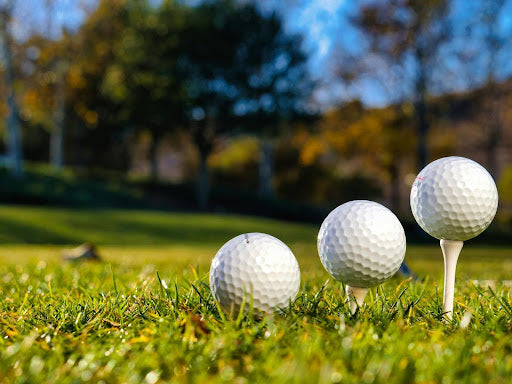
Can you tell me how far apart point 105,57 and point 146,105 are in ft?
21.6

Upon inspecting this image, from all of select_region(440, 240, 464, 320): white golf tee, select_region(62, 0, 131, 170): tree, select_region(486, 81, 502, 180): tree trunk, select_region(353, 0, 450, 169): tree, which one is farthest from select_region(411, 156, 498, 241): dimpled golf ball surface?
select_region(62, 0, 131, 170): tree

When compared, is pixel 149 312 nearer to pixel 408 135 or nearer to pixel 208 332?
pixel 208 332

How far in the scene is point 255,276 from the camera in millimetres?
1969

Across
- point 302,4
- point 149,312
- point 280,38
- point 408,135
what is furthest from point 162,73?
point 149,312

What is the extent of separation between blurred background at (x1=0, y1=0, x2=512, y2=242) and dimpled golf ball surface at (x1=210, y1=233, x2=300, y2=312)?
17.6 metres

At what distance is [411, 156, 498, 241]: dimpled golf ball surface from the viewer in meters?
2.03

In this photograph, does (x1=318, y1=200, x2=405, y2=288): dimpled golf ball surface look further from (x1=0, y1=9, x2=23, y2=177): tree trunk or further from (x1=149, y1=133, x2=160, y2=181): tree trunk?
(x1=149, y1=133, x2=160, y2=181): tree trunk

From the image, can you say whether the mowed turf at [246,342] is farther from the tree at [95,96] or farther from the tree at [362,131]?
the tree at [95,96]

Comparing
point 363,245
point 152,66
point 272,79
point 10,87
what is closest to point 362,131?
point 272,79

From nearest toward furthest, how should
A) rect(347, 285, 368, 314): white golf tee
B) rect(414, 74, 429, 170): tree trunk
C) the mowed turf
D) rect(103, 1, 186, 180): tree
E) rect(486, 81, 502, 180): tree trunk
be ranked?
the mowed turf < rect(347, 285, 368, 314): white golf tee < rect(414, 74, 429, 170): tree trunk < rect(486, 81, 502, 180): tree trunk < rect(103, 1, 186, 180): tree

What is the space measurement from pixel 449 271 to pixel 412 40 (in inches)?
726

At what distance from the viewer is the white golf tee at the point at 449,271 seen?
2.05 m

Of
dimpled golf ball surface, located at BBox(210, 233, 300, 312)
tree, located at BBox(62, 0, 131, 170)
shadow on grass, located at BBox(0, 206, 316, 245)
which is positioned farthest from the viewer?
tree, located at BBox(62, 0, 131, 170)

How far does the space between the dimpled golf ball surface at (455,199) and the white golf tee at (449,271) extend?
0.03m
